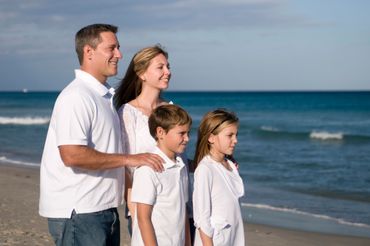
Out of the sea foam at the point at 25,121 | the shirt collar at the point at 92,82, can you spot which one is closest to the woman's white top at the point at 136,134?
the shirt collar at the point at 92,82

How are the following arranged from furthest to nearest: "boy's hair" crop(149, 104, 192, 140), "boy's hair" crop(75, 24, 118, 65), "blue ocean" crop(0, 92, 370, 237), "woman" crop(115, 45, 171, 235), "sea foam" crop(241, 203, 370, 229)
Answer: "blue ocean" crop(0, 92, 370, 237), "sea foam" crop(241, 203, 370, 229), "woman" crop(115, 45, 171, 235), "boy's hair" crop(149, 104, 192, 140), "boy's hair" crop(75, 24, 118, 65)

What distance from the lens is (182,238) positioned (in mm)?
3707

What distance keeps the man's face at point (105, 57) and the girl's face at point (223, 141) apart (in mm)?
752

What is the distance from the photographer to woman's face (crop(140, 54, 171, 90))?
13.3 feet

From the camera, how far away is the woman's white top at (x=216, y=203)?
148 inches

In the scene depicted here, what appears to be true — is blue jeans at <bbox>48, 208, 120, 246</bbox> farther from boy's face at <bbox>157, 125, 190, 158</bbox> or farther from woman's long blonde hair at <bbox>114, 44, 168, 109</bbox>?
woman's long blonde hair at <bbox>114, 44, 168, 109</bbox>

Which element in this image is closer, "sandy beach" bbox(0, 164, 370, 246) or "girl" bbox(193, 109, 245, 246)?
"girl" bbox(193, 109, 245, 246)

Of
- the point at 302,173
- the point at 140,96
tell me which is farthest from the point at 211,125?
the point at 302,173

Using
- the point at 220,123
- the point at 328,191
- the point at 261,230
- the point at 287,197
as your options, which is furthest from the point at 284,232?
the point at 220,123

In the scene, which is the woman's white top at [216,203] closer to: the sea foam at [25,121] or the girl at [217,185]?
the girl at [217,185]

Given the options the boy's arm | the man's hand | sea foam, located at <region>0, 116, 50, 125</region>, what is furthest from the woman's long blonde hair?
sea foam, located at <region>0, 116, 50, 125</region>

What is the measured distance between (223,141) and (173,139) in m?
0.38

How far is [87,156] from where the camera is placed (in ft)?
11.1

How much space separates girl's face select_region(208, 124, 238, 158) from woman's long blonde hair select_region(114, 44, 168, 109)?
0.59 meters
